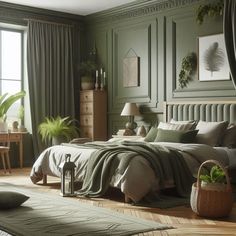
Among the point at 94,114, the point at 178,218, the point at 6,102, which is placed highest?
the point at 6,102

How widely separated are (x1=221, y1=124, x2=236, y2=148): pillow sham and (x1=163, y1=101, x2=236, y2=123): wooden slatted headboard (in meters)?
0.24

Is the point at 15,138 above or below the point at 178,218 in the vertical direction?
above

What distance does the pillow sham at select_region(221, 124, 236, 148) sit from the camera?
5.69m

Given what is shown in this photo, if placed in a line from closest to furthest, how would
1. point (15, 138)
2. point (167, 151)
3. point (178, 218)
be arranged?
point (178, 218)
point (167, 151)
point (15, 138)

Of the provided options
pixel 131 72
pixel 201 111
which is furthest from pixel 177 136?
pixel 131 72

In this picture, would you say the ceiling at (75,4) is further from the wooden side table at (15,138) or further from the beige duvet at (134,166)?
the beige duvet at (134,166)

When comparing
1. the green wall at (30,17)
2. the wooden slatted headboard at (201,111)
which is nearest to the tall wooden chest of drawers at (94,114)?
the green wall at (30,17)

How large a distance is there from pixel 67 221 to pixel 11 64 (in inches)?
193

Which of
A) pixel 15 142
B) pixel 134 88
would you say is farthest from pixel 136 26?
pixel 15 142

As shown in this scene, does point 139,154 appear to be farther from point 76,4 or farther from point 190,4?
point 76,4

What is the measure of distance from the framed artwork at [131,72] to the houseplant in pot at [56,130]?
1193 millimetres

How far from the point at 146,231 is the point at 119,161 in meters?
1.36

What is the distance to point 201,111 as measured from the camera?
6.35m

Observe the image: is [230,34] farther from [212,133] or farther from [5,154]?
[5,154]
